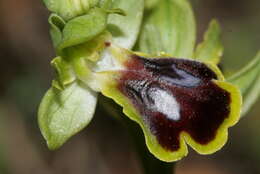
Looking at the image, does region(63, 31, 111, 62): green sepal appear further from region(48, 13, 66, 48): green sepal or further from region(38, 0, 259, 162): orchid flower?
region(48, 13, 66, 48): green sepal

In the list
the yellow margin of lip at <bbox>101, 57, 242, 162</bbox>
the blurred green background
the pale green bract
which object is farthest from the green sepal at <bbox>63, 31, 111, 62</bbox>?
the blurred green background

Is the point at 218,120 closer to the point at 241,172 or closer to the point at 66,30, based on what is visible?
the point at 66,30

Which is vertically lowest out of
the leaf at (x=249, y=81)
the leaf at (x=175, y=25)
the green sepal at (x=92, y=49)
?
the leaf at (x=249, y=81)

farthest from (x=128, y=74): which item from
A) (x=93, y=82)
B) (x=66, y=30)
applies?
(x=66, y=30)

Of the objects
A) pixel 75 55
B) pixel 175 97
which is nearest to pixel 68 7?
pixel 75 55

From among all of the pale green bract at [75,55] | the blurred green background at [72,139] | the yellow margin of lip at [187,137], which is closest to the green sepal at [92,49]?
the pale green bract at [75,55]

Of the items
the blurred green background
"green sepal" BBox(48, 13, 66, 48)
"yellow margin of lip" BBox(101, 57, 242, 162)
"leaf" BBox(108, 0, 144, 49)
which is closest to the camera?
"yellow margin of lip" BBox(101, 57, 242, 162)

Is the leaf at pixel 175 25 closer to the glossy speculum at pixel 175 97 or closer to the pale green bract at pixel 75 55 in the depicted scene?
the pale green bract at pixel 75 55
